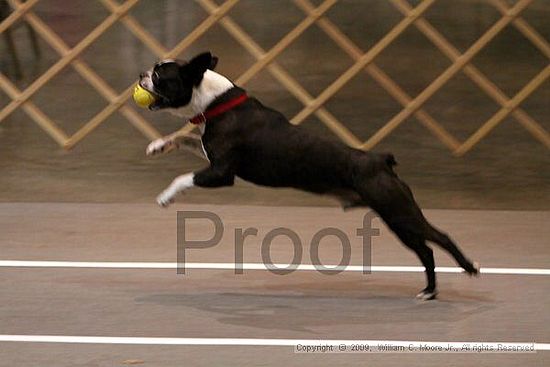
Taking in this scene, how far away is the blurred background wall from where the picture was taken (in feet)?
17.8

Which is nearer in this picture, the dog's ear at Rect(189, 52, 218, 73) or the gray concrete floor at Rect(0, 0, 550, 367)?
the gray concrete floor at Rect(0, 0, 550, 367)

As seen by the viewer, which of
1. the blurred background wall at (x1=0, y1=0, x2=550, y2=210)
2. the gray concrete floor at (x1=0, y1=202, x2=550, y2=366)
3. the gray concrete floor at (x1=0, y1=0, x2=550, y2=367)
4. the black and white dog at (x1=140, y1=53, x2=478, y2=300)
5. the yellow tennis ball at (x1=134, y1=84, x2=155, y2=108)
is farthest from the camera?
the blurred background wall at (x1=0, y1=0, x2=550, y2=210)

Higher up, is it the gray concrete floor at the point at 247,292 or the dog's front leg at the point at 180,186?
the dog's front leg at the point at 180,186

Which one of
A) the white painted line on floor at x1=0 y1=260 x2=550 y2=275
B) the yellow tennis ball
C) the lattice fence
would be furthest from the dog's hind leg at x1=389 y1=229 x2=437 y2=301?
the lattice fence

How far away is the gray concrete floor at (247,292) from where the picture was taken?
10.5ft

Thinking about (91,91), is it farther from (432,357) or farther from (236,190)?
(432,357)

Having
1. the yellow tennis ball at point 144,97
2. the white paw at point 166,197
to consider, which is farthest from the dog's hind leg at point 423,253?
the yellow tennis ball at point 144,97

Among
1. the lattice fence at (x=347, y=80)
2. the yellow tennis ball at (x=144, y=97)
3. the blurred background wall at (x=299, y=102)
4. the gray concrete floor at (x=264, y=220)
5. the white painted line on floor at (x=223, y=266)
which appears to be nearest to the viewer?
the gray concrete floor at (x=264, y=220)

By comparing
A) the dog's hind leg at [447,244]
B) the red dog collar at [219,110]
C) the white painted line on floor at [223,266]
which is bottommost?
the white painted line on floor at [223,266]

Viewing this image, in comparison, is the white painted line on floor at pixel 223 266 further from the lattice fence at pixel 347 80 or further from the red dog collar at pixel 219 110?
the lattice fence at pixel 347 80

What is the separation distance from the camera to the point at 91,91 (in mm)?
7137

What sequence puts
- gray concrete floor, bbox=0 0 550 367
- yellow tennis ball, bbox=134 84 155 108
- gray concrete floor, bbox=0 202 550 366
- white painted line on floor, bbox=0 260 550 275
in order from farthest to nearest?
white painted line on floor, bbox=0 260 550 275
yellow tennis ball, bbox=134 84 155 108
gray concrete floor, bbox=0 0 550 367
gray concrete floor, bbox=0 202 550 366

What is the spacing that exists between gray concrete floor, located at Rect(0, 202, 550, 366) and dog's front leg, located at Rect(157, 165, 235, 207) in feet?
1.18

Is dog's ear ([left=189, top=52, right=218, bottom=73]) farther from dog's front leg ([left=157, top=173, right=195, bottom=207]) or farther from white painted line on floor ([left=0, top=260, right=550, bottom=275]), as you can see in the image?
white painted line on floor ([left=0, top=260, right=550, bottom=275])
